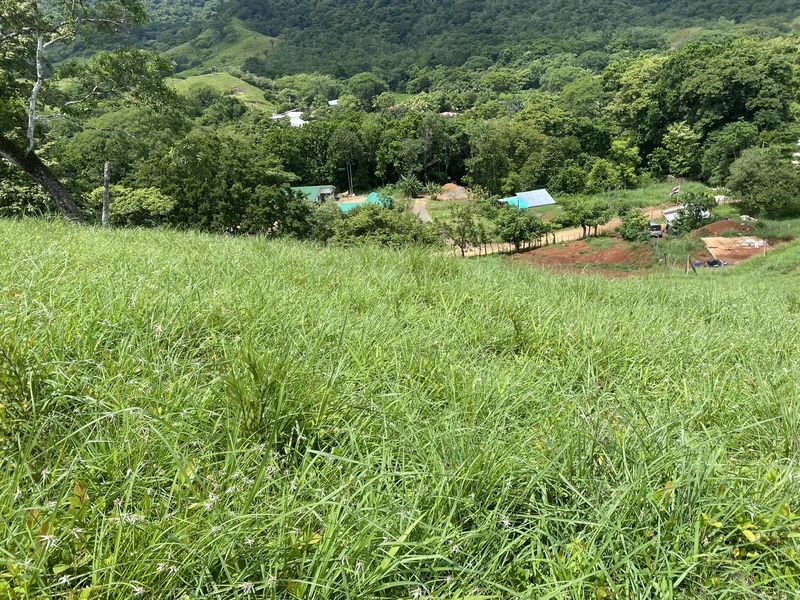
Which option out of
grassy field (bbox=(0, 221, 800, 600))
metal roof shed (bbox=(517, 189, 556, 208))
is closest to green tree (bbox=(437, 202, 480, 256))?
metal roof shed (bbox=(517, 189, 556, 208))

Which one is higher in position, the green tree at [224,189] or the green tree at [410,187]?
the green tree at [224,189]

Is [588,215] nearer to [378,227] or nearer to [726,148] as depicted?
[726,148]

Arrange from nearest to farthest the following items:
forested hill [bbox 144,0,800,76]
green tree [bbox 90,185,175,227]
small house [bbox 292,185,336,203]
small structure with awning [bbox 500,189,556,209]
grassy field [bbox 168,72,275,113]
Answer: green tree [bbox 90,185,175,227] < small structure with awning [bbox 500,189,556,209] < small house [bbox 292,185,336,203] < grassy field [bbox 168,72,275,113] < forested hill [bbox 144,0,800,76]

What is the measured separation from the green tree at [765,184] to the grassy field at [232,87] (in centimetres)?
7758

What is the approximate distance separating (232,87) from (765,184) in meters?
91.6

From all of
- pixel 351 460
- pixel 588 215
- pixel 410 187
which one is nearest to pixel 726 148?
pixel 588 215

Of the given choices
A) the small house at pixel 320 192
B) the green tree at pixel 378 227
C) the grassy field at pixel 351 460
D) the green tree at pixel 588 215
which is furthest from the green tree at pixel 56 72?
the small house at pixel 320 192

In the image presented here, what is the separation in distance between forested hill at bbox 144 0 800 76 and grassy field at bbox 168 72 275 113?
841 inches

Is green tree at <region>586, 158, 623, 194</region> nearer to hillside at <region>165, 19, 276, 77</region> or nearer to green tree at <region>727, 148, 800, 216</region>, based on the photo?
green tree at <region>727, 148, 800, 216</region>

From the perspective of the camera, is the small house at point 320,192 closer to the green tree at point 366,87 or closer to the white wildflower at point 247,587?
the green tree at point 366,87

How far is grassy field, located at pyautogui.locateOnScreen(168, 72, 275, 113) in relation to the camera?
295ft

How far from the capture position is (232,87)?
95875 mm

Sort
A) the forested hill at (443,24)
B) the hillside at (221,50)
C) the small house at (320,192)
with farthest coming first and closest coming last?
the forested hill at (443,24), the hillside at (221,50), the small house at (320,192)

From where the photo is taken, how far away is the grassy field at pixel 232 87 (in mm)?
89875
